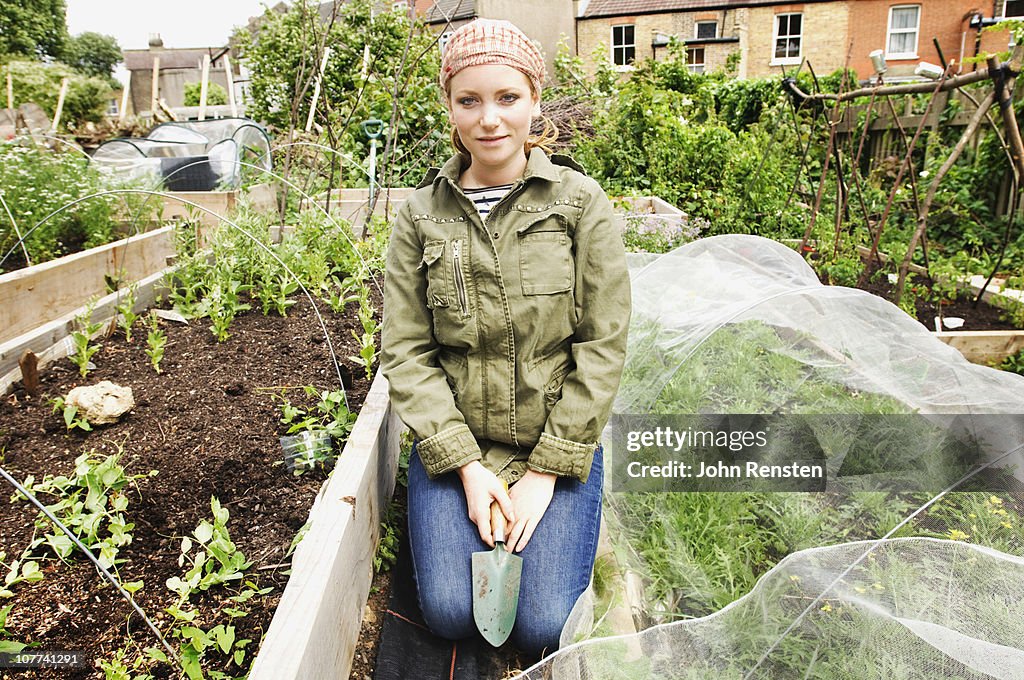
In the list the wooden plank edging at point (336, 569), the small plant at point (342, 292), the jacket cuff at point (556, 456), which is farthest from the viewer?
the small plant at point (342, 292)

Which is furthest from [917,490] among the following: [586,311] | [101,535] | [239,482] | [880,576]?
[101,535]

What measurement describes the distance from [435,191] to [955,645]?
1.41 metres

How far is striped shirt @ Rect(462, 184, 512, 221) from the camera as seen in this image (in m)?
1.73

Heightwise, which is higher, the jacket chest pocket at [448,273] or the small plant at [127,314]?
the jacket chest pocket at [448,273]

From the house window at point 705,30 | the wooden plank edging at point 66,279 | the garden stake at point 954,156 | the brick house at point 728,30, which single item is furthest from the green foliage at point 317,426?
the house window at point 705,30

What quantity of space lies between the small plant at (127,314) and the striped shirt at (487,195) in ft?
5.72

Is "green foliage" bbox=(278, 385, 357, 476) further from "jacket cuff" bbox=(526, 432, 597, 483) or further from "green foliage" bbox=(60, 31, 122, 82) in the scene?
"green foliage" bbox=(60, 31, 122, 82)

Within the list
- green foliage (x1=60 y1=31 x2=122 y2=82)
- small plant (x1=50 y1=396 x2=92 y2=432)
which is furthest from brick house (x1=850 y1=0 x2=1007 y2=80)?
green foliage (x1=60 y1=31 x2=122 y2=82)

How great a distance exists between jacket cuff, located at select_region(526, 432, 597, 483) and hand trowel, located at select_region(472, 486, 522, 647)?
14cm

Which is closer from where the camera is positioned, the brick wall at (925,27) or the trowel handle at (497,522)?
the trowel handle at (497,522)

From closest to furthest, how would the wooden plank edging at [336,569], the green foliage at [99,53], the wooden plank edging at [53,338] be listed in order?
the wooden plank edging at [336,569]
the wooden plank edging at [53,338]
the green foliage at [99,53]


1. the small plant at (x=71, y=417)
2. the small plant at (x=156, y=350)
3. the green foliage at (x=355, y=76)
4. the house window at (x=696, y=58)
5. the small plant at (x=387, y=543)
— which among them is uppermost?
the house window at (x=696, y=58)

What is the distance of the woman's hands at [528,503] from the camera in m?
1.58

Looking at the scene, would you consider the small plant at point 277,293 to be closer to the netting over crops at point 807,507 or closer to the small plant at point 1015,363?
the netting over crops at point 807,507
